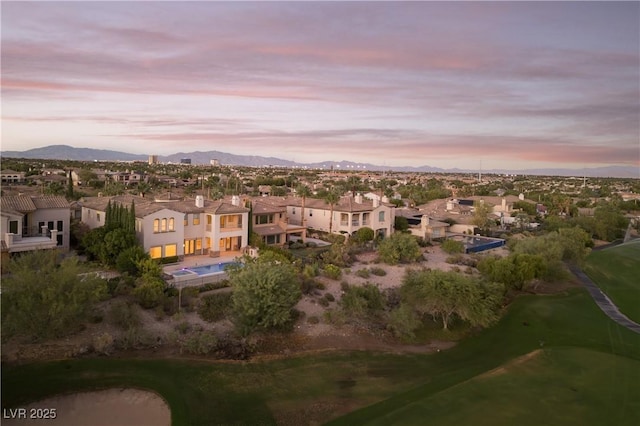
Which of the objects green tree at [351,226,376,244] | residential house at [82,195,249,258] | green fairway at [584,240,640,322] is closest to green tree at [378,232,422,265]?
green tree at [351,226,376,244]

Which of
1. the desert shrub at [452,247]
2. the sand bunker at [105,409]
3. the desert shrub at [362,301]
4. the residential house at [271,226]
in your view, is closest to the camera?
the sand bunker at [105,409]

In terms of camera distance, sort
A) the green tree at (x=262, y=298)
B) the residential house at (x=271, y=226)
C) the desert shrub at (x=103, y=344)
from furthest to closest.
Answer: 1. the residential house at (x=271, y=226)
2. the green tree at (x=262, y=298)
3. the desert shrub at (x=103, y=344)

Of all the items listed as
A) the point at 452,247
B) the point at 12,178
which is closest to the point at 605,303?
the point at 452,247

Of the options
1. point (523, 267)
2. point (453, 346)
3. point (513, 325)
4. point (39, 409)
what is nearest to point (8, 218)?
point (39, 409)

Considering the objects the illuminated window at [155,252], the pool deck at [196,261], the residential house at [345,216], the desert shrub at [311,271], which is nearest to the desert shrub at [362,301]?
the desert shrub at [311,271]

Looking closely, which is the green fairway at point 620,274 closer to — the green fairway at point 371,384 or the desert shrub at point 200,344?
the green fairway at point 371,384

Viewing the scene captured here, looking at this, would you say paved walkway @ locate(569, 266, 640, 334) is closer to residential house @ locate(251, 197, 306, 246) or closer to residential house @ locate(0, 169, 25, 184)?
residential house @ locate(251, 197, 306, 246)

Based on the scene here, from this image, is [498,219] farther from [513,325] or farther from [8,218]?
[8,218]

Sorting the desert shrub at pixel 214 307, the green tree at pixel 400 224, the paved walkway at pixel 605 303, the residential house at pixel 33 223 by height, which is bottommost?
the paved walkway at pixel 605 303
